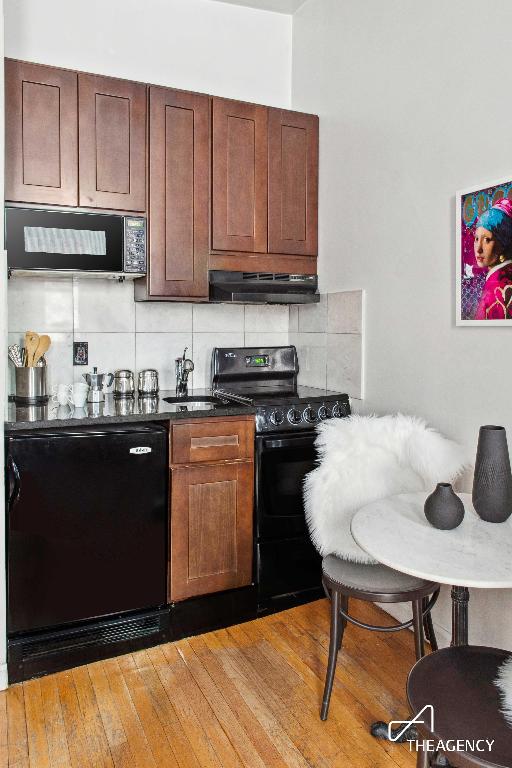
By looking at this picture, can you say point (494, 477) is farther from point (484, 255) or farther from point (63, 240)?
point (63, 240)

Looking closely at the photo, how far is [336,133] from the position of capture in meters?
3.11

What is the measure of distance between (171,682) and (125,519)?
0.65 meters

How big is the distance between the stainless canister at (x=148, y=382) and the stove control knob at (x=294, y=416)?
753 mm

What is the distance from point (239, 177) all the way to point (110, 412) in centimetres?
138

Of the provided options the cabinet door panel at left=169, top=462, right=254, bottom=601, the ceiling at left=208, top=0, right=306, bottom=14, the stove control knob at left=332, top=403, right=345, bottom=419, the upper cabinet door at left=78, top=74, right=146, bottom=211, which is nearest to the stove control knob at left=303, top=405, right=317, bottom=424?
the stove control knob at left=332, top=403, right=345, bottom=419

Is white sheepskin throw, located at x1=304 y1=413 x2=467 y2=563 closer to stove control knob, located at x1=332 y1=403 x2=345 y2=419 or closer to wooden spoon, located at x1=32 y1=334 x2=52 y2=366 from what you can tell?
stove control knob, located at x1=332 y1=403 x2=345 y2=419

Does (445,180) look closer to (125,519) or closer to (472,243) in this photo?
(472,243)

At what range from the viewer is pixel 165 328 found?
325 centimetres

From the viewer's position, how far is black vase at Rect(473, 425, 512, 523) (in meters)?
1.76

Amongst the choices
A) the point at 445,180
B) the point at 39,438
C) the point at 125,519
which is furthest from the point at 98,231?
the point at 445,180

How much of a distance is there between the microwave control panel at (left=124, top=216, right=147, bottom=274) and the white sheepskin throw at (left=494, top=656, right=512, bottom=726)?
2166mm

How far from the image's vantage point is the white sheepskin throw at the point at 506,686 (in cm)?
127

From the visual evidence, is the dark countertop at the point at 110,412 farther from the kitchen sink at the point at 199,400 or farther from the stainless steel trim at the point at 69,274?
the stainless steel trim at the point at 69,274

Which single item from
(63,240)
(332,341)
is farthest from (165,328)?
(332,341)
